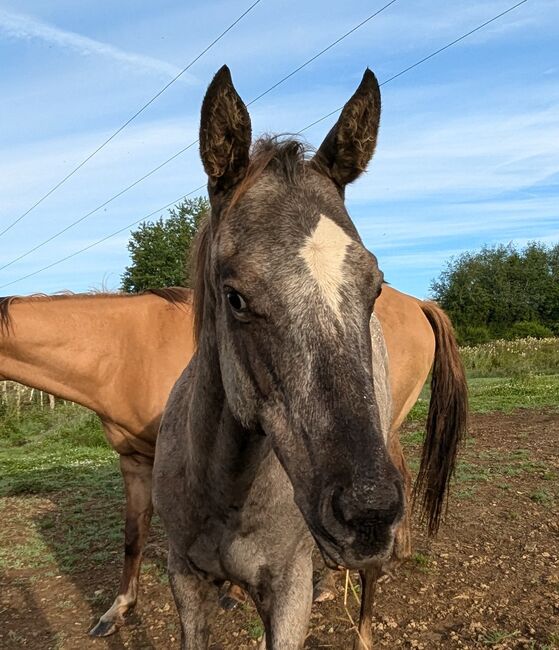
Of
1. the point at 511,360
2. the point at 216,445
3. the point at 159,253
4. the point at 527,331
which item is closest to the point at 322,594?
the point at 216,445

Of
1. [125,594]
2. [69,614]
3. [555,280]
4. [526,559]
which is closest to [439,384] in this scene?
[526,559]

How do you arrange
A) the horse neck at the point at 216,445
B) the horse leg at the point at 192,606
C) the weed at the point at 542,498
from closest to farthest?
1. the horse neck at the point at 216,445
2. the horse leg at the point at 192,606
3. the weed at the point at 542,498

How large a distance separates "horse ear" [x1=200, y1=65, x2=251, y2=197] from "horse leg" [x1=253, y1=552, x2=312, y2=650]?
1.44m

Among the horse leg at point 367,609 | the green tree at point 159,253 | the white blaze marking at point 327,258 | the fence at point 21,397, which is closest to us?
the white blaze marking at point 327,258

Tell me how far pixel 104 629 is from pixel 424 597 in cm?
202

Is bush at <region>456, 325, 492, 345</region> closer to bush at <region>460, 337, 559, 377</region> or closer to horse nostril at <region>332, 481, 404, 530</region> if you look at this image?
bush at <region>460, 337, 559, 377</region>

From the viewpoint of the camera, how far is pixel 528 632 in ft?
11.2

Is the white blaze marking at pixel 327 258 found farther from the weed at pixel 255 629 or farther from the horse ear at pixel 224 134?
the weed at pixel 255 629

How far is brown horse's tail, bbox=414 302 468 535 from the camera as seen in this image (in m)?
4.26

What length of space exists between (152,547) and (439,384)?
2.70 m

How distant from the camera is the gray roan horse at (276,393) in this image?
1.48 meters

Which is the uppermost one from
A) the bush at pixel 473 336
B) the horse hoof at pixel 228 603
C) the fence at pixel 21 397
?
the bush at pixel 473 336

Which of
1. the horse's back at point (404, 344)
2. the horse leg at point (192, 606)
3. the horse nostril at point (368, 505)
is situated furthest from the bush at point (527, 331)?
the horse nostril at point (368, 505)

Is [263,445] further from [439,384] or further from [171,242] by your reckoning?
[171,242]
